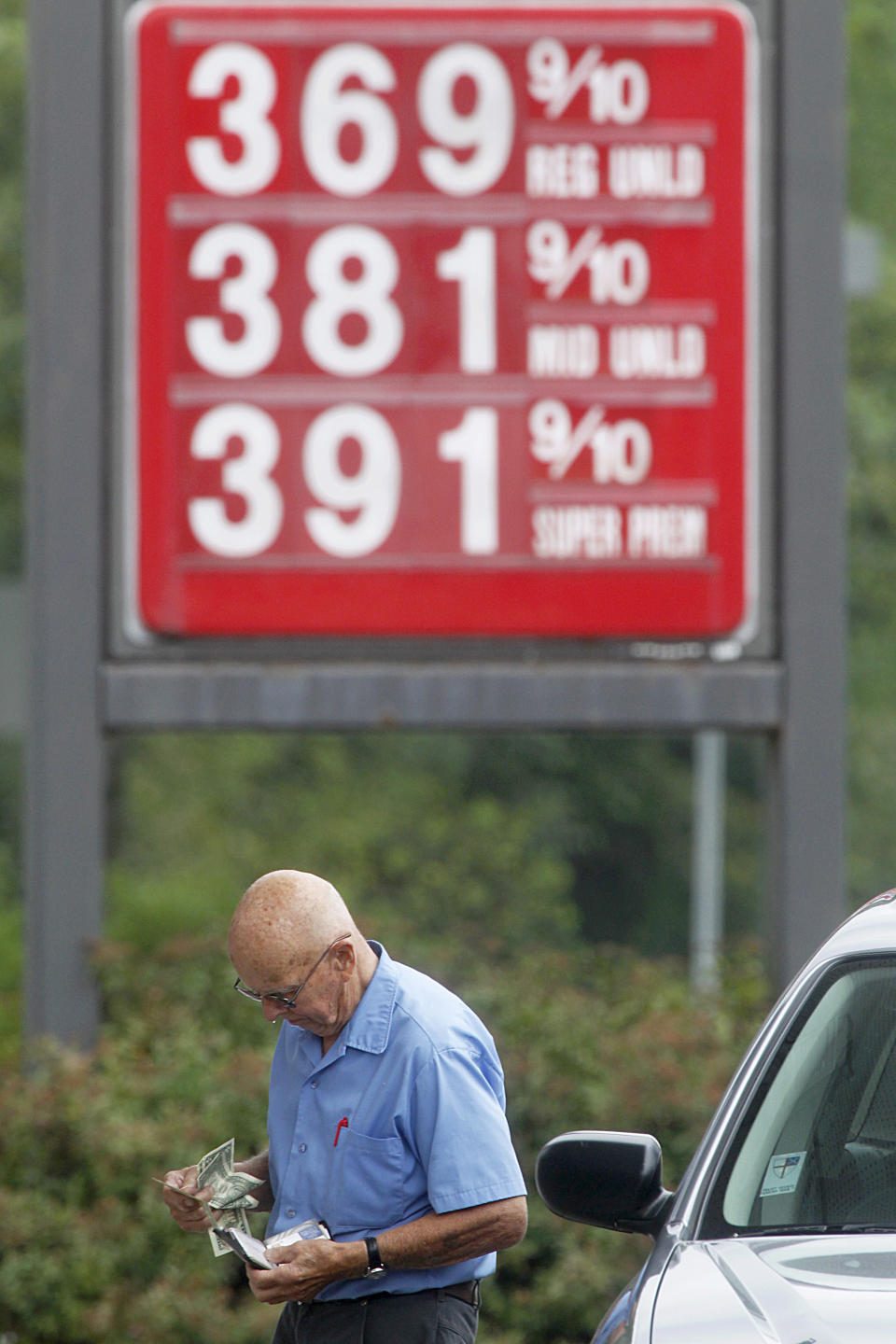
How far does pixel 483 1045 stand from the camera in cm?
311

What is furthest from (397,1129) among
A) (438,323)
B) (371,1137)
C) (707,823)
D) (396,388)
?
(707,823)

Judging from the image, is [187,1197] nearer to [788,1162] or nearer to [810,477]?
[788,1162]

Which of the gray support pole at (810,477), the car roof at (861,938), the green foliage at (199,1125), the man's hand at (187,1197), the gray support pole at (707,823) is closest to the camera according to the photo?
the man's hand at (187,1197)

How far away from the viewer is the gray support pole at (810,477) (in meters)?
7.38

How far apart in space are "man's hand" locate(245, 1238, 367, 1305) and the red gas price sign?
4.44 metres

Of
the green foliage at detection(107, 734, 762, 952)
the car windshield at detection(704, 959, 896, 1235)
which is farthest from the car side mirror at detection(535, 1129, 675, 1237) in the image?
the green foliage at detection(107, 734, 762, 952)

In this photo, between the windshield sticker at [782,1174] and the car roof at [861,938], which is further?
the car roof at [861,938]

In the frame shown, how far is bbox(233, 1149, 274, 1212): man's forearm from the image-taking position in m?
3.32

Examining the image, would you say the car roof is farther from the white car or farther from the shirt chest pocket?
the shirt chest pocket

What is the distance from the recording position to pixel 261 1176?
3332 millimetres

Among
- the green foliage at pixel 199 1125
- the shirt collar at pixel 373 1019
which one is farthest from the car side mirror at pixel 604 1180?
the green foliage at pixel 199 1125

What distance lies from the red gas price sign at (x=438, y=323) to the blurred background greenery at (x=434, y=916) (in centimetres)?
141

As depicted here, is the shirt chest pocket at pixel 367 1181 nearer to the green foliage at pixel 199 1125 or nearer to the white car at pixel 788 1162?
the white car at pixel 788 1162

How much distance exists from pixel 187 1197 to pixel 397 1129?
1.37 ft
